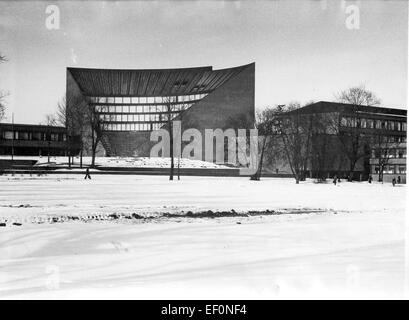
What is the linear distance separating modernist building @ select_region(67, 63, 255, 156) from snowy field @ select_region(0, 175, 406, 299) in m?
6.00

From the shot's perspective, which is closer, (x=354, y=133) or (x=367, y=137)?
(x=367, y=137)

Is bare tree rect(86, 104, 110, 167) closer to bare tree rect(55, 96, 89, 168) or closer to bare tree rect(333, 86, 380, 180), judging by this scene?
bare tree rect(55, 96, 89, 168)

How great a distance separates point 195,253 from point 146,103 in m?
16.0

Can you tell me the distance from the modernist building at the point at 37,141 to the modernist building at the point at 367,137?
13.1 m

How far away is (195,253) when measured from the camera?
336 inches

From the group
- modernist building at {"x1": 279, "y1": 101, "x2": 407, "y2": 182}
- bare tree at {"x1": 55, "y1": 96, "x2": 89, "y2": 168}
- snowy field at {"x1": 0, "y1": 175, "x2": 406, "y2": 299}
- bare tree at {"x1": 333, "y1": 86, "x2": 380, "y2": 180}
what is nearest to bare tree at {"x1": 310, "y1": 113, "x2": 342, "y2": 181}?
modernist building at {"x1": 279, "y1": 101, "x2": 407, "y2": 182}

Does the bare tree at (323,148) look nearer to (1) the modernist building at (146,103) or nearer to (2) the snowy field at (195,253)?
(1) the modernist building at (146,103)

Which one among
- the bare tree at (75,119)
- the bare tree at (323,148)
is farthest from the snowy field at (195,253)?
the bare tree at (323,148)

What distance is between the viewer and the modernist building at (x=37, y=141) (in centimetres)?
2208

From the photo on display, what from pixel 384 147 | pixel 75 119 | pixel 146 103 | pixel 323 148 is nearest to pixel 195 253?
pixel 384 147

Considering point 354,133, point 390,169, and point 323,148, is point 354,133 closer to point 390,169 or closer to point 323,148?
point 390,169

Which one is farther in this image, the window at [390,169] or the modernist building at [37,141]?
the modernist building at [37,141]

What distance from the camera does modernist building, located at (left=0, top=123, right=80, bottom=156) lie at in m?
22.1
